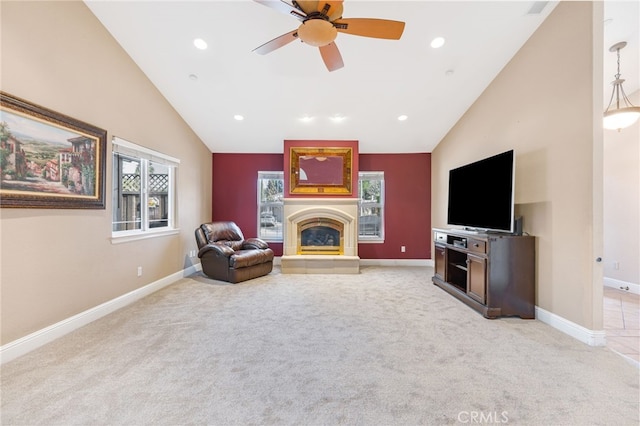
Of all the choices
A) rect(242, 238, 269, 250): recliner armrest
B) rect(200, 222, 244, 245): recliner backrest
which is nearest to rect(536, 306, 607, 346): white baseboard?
rect(242, 238, 269, 250): recliner armrest

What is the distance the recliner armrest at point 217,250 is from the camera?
431cm

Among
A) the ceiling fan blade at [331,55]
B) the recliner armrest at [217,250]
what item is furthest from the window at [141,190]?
the ceiling fan blade at [331,55]

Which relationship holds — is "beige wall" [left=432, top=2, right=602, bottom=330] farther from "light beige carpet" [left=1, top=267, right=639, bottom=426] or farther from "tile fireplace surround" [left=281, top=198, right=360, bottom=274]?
"tile fireplace surround" [left=281, top=198, right=360, bottom=274]

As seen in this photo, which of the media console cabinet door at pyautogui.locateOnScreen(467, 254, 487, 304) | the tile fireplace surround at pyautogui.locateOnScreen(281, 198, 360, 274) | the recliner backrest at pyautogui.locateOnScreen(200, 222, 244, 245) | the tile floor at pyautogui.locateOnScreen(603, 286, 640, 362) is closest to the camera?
the tile floor at pyautogui.locateOnScreen(603, 286, 640, 362)

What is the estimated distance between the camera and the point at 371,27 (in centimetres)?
218

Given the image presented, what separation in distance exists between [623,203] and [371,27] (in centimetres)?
489

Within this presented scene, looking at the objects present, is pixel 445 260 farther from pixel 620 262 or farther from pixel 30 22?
pixel 30 22

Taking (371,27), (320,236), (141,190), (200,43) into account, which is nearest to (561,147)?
(371,27)

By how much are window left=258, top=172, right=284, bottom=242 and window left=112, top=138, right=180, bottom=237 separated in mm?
1948

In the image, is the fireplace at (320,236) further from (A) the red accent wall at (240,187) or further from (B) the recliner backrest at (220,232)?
(B) the recliner backrest at (220,232)

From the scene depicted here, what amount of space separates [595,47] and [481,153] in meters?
1.78

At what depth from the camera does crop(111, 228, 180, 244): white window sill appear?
10.6 ft

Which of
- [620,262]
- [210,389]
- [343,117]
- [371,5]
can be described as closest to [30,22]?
[371,5]

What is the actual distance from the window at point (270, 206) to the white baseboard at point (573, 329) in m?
4.73
